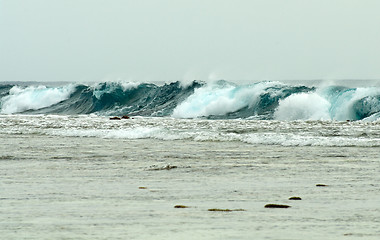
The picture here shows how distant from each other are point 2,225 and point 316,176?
14.3ft

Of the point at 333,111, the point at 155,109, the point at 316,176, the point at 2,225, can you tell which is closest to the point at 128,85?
the point at 155,109

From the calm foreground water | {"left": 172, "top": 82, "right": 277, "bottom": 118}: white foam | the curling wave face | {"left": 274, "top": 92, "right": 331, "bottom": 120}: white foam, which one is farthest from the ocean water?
{"left": 172, "top": 82, "right": 277, "bottom": 118}: white foam

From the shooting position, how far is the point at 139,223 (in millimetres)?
4355

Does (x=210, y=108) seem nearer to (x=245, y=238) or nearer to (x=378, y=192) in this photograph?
(x=378, y=192)

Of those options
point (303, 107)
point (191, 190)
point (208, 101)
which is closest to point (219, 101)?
point (208, 101)

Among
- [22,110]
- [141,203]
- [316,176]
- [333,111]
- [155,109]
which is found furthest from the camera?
[22,110]

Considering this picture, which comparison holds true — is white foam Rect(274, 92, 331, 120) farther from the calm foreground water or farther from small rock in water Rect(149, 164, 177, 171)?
small rock in water Rect(149, 164, 177, 171)

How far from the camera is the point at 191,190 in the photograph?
20.5 feet

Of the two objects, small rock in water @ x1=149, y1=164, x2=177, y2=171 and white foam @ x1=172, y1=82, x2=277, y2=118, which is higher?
white foam @ x1=172, y1=82, x2=277, y2=118

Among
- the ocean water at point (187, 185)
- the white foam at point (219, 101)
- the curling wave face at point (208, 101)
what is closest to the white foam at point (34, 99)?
the curling wave face at point (208, 101)

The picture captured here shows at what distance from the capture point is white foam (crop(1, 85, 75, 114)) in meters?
47.4

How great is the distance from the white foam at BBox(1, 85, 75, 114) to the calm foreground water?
35592 millimetres

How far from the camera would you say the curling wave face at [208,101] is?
27858 mm

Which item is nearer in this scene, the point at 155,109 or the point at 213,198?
the point at 213,198
